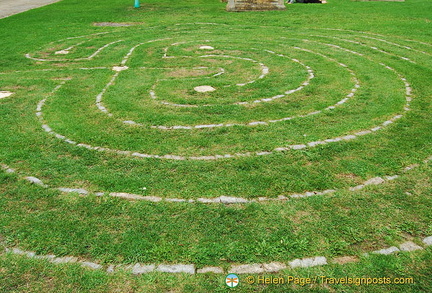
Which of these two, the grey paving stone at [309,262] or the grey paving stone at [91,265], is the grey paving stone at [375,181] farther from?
the grey paving stone at [91,265]

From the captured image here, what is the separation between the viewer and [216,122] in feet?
24.5

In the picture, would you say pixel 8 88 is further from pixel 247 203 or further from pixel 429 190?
pixel 429 190

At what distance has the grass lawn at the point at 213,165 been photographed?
3975 millimetres

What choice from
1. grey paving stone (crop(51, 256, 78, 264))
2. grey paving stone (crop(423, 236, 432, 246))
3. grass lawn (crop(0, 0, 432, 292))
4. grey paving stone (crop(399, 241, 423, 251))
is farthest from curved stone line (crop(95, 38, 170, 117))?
grey paving stone (crop(423, 236, 432, 246))

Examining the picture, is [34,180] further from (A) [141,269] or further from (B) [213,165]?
(B) [213,165]

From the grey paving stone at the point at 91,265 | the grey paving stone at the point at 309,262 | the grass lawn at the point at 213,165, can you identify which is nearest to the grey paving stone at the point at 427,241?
the grass lawn at the point at 213,165

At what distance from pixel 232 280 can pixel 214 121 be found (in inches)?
170

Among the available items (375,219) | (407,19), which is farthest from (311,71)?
(407,19)

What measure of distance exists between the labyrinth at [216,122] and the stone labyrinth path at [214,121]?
31 mm

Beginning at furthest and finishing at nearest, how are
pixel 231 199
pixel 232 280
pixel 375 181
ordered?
pixel 375 181 → pixel 231 199 → pixel 232 280

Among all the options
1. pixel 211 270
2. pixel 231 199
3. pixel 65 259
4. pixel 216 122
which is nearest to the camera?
pixel 211 270

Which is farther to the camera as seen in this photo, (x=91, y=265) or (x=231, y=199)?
(x=231, y=199)

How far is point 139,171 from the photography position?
18.8 ft

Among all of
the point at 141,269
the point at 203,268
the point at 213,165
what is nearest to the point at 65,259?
the point at 141,269
